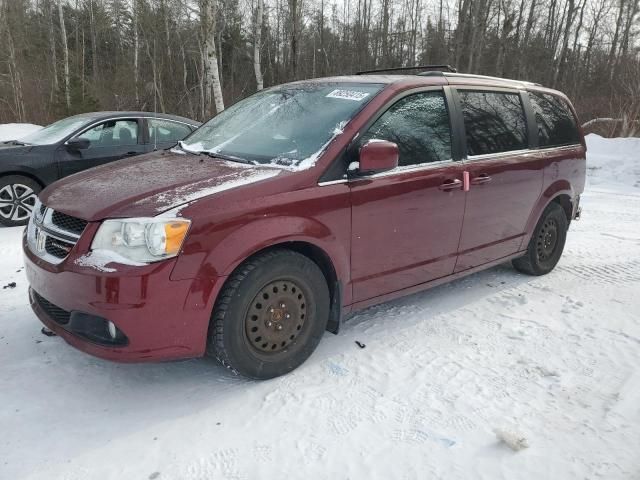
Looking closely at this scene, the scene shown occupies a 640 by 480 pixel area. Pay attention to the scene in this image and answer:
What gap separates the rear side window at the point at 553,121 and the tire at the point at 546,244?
2.08 ft

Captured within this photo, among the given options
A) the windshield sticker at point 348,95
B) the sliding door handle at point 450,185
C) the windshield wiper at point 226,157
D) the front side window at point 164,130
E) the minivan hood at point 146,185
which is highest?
the windshield sticker at point 348,95

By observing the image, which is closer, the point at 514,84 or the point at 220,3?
the point at 514,84

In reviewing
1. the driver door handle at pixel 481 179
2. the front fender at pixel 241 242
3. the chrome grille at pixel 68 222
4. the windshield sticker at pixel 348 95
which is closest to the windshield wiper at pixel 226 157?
the front fender at pixel 241 242

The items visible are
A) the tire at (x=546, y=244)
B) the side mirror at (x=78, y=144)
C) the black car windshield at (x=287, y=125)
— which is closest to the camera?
the black car windshield at (x=287, y=125)

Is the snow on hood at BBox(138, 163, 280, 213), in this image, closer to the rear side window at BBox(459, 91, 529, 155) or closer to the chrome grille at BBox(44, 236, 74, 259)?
the chrome grille at BBox(44, 236, 74, 259)

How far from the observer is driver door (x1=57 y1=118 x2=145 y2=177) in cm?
680

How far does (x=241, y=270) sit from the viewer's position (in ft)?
9.08

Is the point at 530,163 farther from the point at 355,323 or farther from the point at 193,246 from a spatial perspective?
the point at 193,246

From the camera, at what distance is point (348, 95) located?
3.50m

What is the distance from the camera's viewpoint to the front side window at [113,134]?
7.04 m

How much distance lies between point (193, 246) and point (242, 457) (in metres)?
1.04

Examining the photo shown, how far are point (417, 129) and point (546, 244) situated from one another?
2.22 metres

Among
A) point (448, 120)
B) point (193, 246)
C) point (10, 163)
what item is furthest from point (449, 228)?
point (10, 163)

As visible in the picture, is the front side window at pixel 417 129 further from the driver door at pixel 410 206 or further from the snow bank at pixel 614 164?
the snow bank at pixel 614 164
